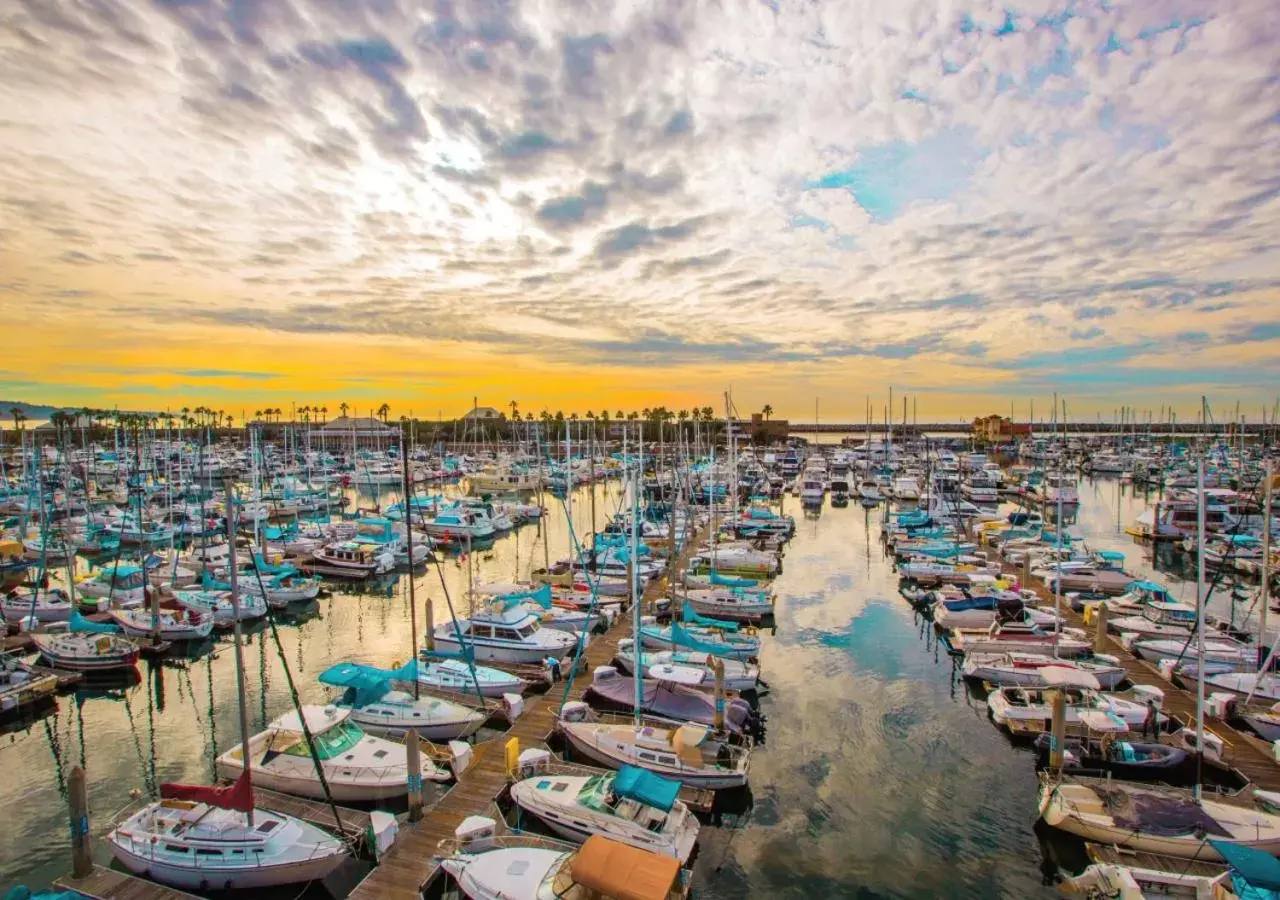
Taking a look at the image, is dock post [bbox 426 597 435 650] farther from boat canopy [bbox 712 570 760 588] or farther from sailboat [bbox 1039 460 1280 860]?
sailboat [bbox 1039 460 1280 860]

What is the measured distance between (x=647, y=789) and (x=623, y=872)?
3.75 metres

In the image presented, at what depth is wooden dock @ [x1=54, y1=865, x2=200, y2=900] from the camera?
16.1m

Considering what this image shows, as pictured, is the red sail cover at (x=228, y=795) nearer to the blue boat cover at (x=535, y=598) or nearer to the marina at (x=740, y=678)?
the marina at (x=740, y=678)

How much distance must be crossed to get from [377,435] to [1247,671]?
180 m

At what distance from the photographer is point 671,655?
29812mm

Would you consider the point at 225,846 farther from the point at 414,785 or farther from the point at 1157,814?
the point at 1157,814

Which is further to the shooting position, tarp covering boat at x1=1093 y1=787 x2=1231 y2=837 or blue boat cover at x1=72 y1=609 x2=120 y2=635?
blue boat cover at x1=72 y1=609 x2=120 y2=635

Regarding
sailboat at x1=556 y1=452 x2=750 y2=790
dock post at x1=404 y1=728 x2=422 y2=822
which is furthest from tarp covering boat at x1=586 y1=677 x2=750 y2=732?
dock post at x1=404 y1=728 x2=422 y2=822

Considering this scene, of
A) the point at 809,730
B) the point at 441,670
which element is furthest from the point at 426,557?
→ the point at 809,730

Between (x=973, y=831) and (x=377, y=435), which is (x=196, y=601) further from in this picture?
(x=377, y=435)

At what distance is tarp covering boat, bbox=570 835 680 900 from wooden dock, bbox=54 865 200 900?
9405 mm

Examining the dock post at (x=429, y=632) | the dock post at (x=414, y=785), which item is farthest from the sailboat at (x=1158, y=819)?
the dock post at (x=429, y=632)

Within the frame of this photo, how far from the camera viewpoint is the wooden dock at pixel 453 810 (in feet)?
54.4

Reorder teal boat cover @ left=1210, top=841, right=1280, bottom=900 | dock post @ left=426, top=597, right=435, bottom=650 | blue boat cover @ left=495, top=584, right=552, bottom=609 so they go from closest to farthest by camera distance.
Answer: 1. teal boat cover @ left=1210, top=841, right=1280, bottom=900
2. dock post @ left=426, top=597, right=435, bottom=650
3. blue boat cover @ left=495, top=584, right=552, bottom=609
